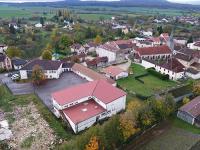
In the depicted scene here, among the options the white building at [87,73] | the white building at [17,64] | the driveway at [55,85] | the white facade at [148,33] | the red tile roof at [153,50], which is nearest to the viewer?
the driveway at [55,85]

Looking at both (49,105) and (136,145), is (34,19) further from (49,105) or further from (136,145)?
(136,145)

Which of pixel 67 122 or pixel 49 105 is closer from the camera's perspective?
pixel 67 122

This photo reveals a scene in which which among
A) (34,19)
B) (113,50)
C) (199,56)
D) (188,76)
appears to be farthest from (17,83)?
(34,19)

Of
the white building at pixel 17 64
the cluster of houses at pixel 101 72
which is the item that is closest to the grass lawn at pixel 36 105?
the cluster of houses at pixel 101 72

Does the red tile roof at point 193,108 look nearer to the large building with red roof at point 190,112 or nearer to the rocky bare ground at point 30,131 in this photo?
the large building with red roof at point 190,112

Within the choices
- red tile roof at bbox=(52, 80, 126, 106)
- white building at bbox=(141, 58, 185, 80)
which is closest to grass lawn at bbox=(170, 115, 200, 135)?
red tile roof at bbox=(52, 80, 126, 106)

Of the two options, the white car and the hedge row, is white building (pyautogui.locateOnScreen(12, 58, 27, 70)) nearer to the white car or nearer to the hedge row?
the white car
